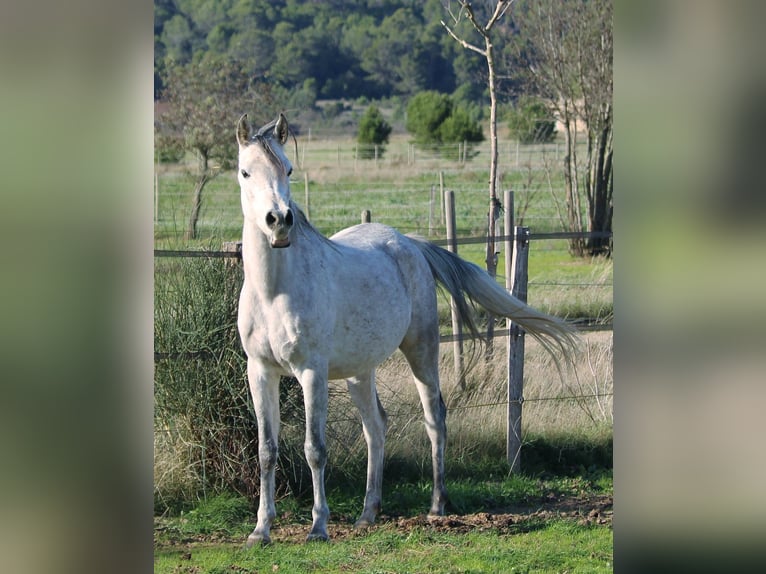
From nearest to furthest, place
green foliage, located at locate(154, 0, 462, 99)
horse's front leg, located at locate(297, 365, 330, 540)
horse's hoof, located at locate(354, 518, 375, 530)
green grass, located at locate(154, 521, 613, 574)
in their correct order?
1. green grass, located at locate(154, 521, 613, 574)
2. horse's front leg, located at locate(297, 365, 330, 540)
3. horse's hoof, located at locate(354, 518, 375, 530)
4. green foliage, located at locate(154, 0, 462, 99)

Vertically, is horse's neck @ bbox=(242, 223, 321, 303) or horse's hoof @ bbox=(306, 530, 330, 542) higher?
horse's neck @ bbox=(242, 223, 321, 303)

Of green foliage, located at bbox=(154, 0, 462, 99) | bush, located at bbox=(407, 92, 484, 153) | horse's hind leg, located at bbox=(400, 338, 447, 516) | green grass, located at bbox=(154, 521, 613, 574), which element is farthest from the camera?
green foliage, located at bbox=(154, 0, 462, 99)

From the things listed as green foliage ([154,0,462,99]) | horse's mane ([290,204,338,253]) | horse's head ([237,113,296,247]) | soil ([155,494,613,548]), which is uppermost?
green foliage ([154,0,462,99])

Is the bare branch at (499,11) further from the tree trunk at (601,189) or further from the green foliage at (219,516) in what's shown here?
the tree trunk at (601,189)

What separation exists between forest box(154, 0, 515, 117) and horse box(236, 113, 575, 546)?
39.0 meters

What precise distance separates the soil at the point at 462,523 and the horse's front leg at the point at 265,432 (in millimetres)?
127

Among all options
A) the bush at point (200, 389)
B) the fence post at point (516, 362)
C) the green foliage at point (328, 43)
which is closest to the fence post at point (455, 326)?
the fence post at point (516, 362)

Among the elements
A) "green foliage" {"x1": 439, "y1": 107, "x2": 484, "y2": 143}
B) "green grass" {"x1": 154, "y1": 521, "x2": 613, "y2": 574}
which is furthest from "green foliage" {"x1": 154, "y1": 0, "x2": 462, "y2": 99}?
"green grass" {"x1": 154, "y1": 521, "x2": 613, "y2": 574}

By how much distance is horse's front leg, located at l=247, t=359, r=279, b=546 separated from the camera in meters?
4.25

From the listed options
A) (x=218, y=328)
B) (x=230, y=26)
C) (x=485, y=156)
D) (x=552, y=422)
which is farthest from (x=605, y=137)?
(x=230, y=26)

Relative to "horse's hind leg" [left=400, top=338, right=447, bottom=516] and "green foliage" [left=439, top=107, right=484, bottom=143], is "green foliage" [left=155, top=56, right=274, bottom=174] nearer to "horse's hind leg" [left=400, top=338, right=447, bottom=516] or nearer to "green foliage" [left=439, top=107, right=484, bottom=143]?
"green foliage" [left=439, top=107, right=484, bottom=143]

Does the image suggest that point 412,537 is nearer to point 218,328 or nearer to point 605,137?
point 218,328
